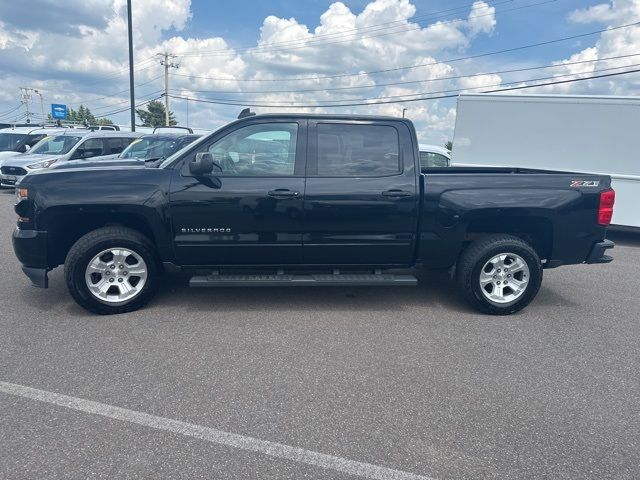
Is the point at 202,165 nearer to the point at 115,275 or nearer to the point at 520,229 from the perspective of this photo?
the point at 115,275

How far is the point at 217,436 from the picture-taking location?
2785mm

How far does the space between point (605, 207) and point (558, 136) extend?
5.04 meters

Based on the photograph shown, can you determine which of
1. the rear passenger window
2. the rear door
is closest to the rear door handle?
the rear door

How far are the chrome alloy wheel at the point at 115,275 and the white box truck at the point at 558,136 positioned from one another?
25.0 ft

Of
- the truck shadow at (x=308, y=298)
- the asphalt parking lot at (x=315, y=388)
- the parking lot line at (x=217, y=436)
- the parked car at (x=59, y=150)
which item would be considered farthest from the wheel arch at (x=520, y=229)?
the parked car at (x=59, y=150)

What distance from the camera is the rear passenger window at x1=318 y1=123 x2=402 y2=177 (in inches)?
185

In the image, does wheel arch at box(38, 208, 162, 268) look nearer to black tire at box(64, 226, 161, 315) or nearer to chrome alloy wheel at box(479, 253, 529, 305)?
black tire at box(64, 226, 161, 315)

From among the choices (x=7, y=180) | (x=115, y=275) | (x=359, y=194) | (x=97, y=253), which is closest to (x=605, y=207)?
(x=359, y=194)

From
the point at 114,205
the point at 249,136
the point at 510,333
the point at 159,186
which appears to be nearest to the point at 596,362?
the point at 510,333

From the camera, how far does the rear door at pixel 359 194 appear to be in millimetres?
4625

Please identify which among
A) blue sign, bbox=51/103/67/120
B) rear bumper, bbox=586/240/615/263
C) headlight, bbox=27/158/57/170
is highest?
blue sign, bbox=51/103/67/120

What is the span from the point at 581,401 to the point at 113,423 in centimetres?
308

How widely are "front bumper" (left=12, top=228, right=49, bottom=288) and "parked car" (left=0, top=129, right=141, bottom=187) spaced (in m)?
8.35

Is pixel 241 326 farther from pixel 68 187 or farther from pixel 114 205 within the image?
pixel 68 187
